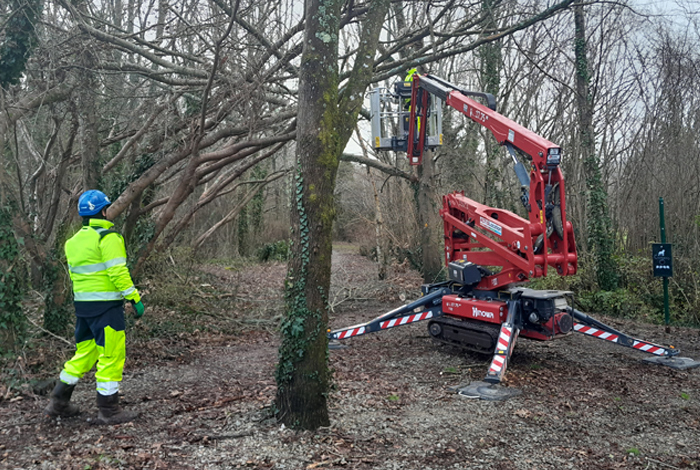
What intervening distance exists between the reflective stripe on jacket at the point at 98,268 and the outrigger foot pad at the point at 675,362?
6.69 metres

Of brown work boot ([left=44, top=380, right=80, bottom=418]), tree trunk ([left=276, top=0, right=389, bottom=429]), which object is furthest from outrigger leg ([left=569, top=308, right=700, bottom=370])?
brown work boot ([left=44, top=380, right=80, bottom=418])

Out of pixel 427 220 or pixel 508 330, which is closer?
pixel 508 330

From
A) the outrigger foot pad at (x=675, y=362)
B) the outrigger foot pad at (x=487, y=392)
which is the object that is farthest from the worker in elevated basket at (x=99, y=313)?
the outrigger foot pad at (x=675, y=362)

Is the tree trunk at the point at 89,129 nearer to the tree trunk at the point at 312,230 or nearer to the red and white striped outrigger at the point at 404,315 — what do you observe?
the red and white striped outrigger at the point at 404,315

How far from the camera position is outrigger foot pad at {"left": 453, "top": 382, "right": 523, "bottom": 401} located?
19.1 feet

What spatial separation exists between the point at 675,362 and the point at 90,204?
296 inches

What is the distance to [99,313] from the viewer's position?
5.05 m

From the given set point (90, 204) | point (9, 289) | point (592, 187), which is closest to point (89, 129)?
point (9, 289)

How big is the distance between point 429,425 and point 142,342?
17.3 ft

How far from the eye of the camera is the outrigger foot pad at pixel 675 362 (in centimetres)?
704

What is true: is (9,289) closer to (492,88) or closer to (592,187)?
(592,187)

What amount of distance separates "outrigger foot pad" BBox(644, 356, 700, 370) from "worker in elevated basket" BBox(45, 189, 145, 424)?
261 inches

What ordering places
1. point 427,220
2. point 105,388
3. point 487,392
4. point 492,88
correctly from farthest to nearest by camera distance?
point 492,88, point 427,220, point 487,392, point 105,388

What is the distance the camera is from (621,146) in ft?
48.1
